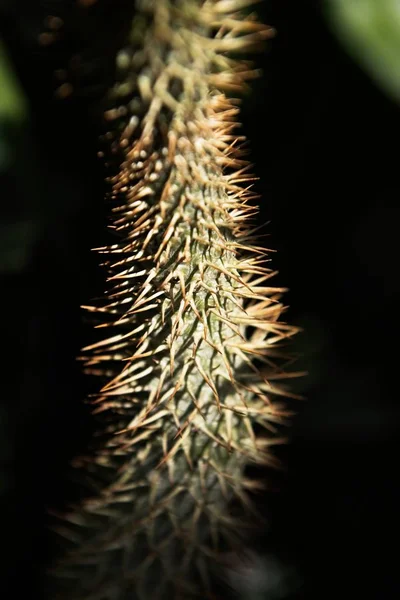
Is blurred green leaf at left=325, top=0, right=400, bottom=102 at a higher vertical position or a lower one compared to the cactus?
higher

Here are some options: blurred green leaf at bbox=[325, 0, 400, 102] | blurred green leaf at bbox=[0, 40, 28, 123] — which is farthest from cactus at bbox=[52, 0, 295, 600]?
blurred green leaf at bbox=[0, 40, 28, 123]

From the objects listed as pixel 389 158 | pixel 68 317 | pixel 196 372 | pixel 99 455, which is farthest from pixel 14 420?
pixel 389 158

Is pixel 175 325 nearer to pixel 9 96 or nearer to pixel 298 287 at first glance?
pixel 9 96

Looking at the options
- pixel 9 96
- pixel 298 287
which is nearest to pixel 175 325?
pixel 9 96

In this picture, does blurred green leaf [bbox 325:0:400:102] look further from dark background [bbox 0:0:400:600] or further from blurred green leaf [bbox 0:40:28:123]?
blurred green leaf [bbox 0:40:28:123]

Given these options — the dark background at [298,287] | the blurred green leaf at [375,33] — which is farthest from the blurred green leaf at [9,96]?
the blurred green leaf at [375,33]

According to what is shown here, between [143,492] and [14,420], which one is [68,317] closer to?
[14,420]
